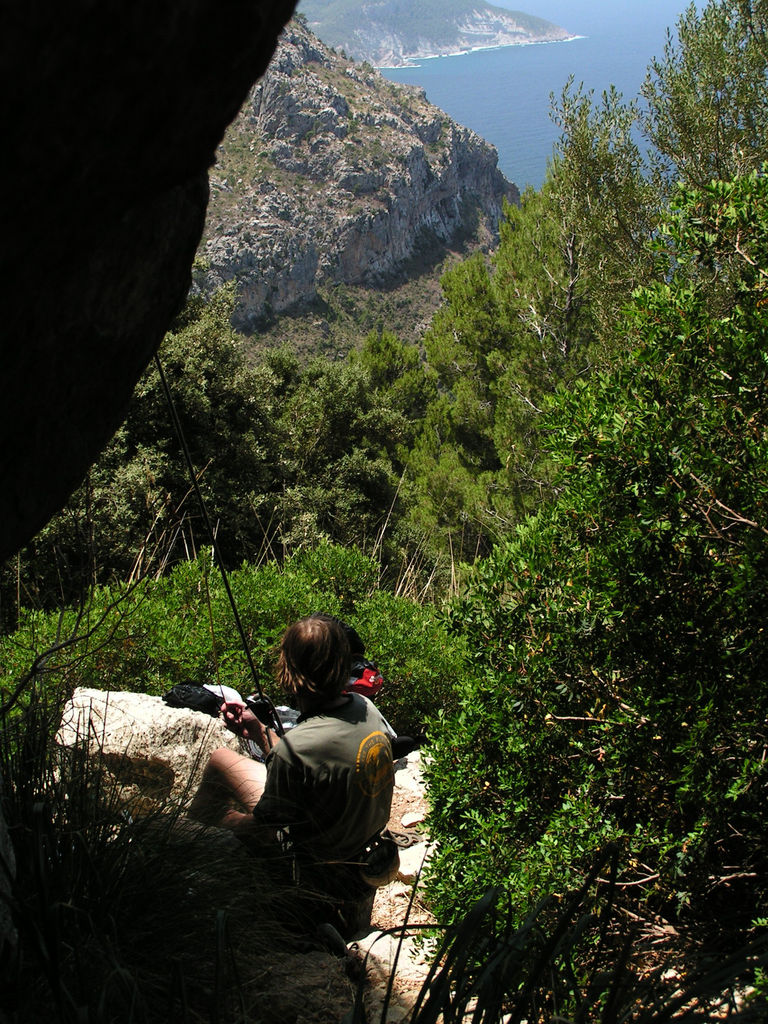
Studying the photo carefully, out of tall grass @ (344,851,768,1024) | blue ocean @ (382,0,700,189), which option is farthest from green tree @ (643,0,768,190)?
blue ocean @ (382,0,700,189)

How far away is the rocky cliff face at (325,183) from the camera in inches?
2773

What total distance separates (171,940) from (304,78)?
92.2 metres

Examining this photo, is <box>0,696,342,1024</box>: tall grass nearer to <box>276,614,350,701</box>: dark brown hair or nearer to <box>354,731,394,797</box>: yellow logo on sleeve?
<box>354,731,394,797</box>: yellow logo on sleeve

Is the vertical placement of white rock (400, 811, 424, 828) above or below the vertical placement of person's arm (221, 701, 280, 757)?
below

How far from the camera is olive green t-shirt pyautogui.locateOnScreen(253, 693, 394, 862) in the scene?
2484 mm

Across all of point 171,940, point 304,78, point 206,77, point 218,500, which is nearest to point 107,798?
point 171,940

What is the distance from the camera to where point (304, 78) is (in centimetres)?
8200

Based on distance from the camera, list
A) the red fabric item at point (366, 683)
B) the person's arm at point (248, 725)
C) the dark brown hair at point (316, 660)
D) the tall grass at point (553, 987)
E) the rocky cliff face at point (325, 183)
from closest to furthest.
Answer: the tall grass at point (553, 987), the dark brown hair at point (316, 660), the person's arm at point (248, 725), the red fabric item at point (366, 683), the rocky cliff face at point (325, 183)

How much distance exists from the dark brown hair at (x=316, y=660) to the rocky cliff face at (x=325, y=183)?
2435 inches

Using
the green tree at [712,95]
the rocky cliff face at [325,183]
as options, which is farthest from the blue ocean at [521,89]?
the green tree at [712,95]

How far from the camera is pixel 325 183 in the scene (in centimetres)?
8169

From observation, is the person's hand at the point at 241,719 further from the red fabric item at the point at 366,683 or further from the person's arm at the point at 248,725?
the red fabric item at the point at 366,683

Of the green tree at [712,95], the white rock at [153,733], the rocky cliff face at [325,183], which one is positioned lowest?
the white rock at [153,733]

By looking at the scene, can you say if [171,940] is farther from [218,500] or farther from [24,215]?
[218,500]
